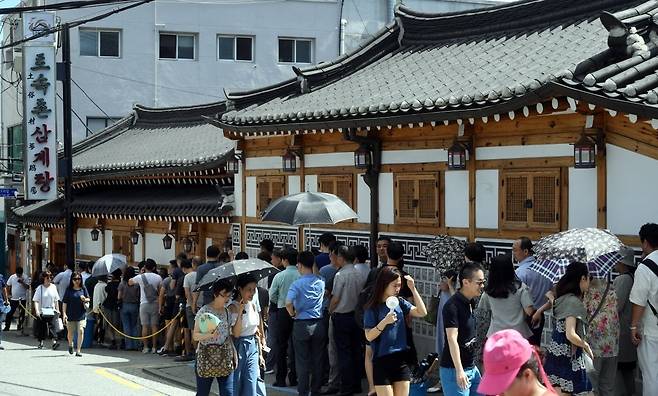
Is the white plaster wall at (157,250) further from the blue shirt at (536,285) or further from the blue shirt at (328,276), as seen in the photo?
the blue shirt at (536,285)

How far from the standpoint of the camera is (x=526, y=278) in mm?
11195

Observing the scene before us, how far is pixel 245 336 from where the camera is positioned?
1117cm

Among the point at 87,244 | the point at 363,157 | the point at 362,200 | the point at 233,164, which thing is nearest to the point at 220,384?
the point at 363,157

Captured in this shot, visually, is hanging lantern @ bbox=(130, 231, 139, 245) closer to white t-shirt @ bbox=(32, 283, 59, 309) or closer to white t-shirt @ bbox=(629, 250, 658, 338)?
white t-shirt @ bbox=(32, 283, 59, 309)

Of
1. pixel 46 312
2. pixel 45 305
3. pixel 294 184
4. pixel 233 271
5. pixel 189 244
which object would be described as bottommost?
pixel 46 312

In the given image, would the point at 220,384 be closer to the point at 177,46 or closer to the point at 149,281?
the point at 149,281

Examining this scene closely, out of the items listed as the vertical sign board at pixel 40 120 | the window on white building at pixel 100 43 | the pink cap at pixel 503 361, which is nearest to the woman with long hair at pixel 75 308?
the vertical sign board at pixel 40 120

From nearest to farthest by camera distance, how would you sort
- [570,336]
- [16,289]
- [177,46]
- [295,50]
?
[570,336] < [16,289] < [177,46] < [295,50]

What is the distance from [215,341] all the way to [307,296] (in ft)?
7.42

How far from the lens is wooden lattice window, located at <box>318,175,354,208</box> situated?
16.5 metres

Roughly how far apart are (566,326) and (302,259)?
12.9ft

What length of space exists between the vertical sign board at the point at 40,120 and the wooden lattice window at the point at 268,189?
29.3ft

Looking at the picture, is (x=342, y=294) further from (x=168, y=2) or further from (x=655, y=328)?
(x=168, y=2)

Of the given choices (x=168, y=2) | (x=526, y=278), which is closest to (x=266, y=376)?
(x=526, y=278)
